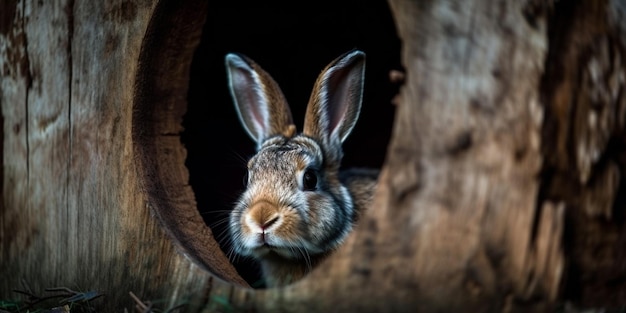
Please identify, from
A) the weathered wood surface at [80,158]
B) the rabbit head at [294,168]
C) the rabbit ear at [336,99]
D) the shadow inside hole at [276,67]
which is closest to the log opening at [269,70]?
the shadow inside hole at [276,67]

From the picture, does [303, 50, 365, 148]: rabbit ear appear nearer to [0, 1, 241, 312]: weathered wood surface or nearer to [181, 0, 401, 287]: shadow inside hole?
[0, 1, 241, 312]: weathered wood surface

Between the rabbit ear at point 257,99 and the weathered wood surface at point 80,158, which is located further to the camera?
the rabbit ear at point 257,99

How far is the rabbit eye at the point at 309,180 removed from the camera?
4241 millimetres

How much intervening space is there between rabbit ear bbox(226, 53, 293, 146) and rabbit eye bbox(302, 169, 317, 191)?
55 centimetres

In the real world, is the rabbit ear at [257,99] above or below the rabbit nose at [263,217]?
above

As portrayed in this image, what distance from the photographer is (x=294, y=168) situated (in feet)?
13.8

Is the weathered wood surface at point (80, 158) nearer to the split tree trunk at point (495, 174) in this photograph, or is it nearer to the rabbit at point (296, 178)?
the rabbit at point (296, 178)

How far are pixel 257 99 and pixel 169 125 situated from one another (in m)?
0.99

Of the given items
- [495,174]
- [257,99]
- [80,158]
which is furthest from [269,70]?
[495,174]

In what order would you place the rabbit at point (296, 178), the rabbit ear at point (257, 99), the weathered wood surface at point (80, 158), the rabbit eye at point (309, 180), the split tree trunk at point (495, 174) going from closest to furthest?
the split tree trunk at point (495, 174) → the weathered wood surface at point (80, 158) → the rabbit at point (296, 178) → the rabbit eye at point (309, 180) → the rabbit ear at point (257, 99)

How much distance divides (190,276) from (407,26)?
1.53m

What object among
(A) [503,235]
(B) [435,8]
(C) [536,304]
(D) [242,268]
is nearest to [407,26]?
(B) [435,8]

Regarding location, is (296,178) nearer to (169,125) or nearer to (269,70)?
(169,125)

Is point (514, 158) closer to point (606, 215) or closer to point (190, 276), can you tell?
point (606, 215)
